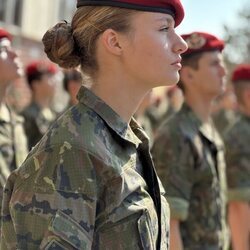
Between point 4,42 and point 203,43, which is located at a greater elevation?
point 203,43

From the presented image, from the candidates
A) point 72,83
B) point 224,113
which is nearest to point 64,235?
point 72,83

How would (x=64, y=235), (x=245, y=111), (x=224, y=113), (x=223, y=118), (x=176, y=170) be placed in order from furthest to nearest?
1. (x=224, y=113)
2. (x=223, y=118)
3. (x=245, y=111)
4. (x=176, y=170)
5. (x=64, y=235)

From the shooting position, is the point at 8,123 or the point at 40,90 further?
the point at 40,90

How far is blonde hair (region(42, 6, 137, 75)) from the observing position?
72.1 inches

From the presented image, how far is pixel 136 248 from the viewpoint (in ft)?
5.71

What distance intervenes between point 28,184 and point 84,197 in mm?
176

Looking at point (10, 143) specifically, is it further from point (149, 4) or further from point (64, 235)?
point (64, 235)

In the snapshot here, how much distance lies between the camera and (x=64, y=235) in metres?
1.59

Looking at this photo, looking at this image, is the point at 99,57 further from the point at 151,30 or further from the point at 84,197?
the point at 84,197

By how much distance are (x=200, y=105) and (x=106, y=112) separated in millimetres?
1798

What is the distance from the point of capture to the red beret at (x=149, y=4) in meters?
1.81

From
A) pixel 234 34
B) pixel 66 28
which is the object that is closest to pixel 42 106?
pixel 66 28

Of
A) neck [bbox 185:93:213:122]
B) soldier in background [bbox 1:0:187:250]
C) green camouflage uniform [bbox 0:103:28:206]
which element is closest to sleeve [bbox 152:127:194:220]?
neck [bbox 185:93:213:122]

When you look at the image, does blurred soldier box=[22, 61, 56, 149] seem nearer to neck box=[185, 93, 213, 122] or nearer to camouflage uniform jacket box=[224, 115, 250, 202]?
camouflage uniform jacket box=[224, 115, 250, 202]
